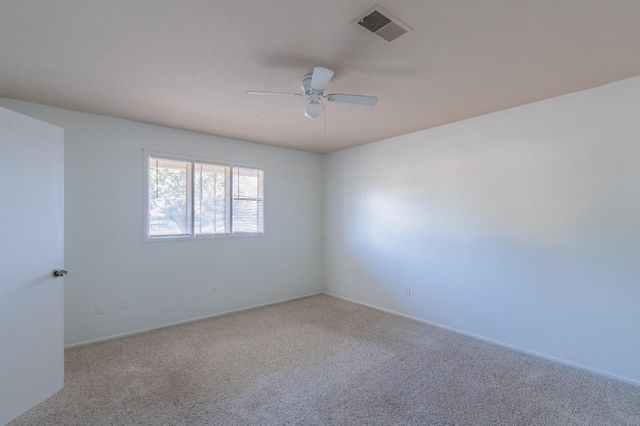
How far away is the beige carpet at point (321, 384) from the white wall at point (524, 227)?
331mm

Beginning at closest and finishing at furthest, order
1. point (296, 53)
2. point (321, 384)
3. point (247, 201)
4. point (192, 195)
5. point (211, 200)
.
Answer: point (296, 53)
point (321, 384)
point (192, 195)
point (211, 200)
point (247, 201)

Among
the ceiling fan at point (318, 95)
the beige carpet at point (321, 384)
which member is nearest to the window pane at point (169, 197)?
the beige carpet at point (321, 384)

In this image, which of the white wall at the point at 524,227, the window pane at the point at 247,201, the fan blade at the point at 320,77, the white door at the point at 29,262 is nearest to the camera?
the white door at the point at 29,262

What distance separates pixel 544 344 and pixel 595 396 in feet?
2.15

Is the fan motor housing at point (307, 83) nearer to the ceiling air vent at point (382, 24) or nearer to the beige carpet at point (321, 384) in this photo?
the ceiling air vent at point (382, 24)

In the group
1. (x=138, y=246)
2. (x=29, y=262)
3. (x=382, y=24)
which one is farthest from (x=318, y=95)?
(x=138, y=246)

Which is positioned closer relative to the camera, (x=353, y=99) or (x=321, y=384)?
(x=353, y=99)

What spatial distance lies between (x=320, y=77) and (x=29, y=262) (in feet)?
8.15

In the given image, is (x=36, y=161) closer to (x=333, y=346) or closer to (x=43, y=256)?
(x=43, y=256)

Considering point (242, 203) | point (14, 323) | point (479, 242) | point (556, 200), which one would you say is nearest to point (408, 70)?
point (556, 200)

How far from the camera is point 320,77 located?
2209 millimetres

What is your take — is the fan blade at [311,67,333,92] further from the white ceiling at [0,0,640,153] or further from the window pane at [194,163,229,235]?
the window pane at [194,163,229,235]

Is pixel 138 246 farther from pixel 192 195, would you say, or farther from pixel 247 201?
pixel 247 201

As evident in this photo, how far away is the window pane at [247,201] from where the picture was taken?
14.7ft
